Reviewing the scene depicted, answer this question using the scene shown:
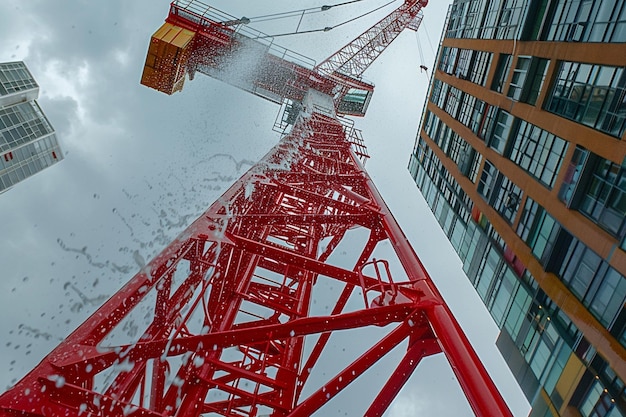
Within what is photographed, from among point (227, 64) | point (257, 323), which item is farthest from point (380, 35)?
point (257, 323)

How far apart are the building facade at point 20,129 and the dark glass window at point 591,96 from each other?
6637 centimetres

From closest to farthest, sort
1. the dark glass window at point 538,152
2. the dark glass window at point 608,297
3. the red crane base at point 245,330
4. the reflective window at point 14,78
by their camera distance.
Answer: the red crane base at point 245,330, the dark glass window at point 608,297, the dark glass window at point 538,152, the reflective window at point 14,78

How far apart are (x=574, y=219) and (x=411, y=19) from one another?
32259 mm

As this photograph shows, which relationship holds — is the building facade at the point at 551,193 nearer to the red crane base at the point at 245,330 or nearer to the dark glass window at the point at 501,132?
the dark glass window at the point at 501,132

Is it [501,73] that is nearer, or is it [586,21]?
[586,21]

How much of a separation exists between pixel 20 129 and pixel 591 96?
239ft

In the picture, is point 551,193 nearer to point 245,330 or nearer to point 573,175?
point 573,175

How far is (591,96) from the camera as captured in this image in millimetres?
17453

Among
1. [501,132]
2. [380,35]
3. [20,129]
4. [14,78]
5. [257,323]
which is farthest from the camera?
[14,78]

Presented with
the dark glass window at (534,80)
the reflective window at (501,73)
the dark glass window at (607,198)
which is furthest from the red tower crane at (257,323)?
the reflective window at (501,73)

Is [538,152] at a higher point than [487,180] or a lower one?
higher

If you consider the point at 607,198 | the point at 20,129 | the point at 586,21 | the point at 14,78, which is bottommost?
the point at 20,129

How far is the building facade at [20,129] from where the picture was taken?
209ft

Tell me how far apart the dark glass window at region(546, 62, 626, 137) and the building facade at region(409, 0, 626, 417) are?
0.05 m
